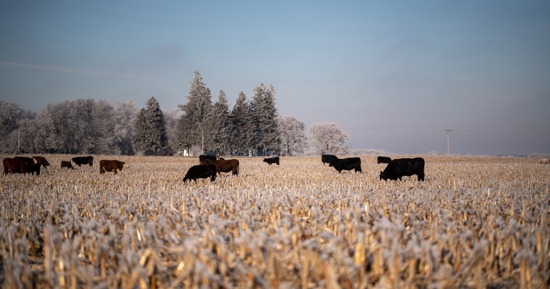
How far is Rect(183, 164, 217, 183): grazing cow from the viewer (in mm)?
13742

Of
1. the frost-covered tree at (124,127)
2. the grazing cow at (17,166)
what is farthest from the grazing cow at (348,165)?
the frost-covered tree at (124,127)

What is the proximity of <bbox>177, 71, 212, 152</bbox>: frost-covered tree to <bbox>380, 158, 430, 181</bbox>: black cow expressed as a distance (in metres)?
57.5

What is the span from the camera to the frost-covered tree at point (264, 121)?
242 feet

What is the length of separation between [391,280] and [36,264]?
3.58 m

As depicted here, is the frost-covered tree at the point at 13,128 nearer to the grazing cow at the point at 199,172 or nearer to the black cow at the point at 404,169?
the grazing cow at the point at 199,172

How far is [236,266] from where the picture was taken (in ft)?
9.82

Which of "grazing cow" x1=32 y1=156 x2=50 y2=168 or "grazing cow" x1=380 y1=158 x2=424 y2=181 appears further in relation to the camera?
"grazing cow" x1=32 y1=156 x2=50 y2=168

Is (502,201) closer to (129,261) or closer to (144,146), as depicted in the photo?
(129,261)

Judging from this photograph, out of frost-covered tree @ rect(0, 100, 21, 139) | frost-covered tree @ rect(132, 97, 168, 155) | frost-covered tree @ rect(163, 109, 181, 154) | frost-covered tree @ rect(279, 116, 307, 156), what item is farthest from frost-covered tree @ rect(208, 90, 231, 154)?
frost-covered tree @ rect(0, 100, 21, 139)

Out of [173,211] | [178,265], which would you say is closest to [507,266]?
[178,265]

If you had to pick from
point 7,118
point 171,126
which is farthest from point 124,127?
point 7,118

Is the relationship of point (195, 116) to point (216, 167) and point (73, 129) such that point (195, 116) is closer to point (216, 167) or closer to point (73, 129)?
point (73, 129)

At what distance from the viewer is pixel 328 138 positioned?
332ft

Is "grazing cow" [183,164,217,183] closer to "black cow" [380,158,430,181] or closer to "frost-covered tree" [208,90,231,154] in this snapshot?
"black cow" [380,158,430,181]
